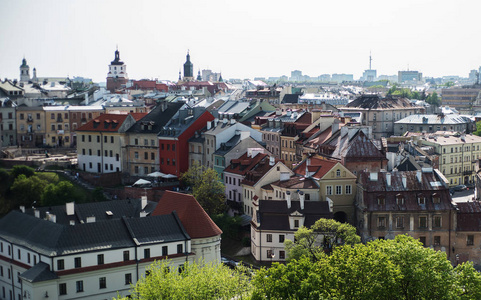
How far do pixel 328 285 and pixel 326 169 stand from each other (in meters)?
33.3

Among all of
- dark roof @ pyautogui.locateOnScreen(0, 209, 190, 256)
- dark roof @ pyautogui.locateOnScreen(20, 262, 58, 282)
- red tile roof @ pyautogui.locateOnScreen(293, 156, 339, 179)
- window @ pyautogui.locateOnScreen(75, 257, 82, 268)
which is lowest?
dark roof @ pyautogui.locateOnScreen(20, 262, 58, 282)

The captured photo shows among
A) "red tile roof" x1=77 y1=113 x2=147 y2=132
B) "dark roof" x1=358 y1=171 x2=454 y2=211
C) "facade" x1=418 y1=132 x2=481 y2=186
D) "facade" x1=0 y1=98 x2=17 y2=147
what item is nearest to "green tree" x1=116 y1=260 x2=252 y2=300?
"dark roof" x1=358 y1=171 x2=454 y2=211

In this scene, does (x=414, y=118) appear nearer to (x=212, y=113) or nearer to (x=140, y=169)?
(x=212, y=113)

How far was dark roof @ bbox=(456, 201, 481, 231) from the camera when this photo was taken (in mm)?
79938

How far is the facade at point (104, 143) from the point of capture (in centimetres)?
11650

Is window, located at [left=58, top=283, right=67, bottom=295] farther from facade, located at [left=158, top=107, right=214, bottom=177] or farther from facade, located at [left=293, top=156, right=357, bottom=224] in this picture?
facade, located at [left=158, top=107, right=214, bottom=177]

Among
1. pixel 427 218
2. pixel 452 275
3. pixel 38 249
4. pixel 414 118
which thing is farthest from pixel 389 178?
pixel 414 118

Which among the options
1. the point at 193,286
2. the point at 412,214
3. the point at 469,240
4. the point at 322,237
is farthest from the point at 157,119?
the point at 193,286

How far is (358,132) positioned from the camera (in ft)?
306

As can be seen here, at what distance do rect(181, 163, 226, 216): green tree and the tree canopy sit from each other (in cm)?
3814

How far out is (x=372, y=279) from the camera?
5359 centimetres

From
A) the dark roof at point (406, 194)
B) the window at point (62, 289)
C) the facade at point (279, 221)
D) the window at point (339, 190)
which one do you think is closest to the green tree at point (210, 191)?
the facade at point (279, 221)

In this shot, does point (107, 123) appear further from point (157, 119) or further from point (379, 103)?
point (379, 103)

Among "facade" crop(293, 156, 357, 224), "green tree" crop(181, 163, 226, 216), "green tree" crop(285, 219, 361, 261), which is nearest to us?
"green tree" crop(285, 219, 361, 261)
